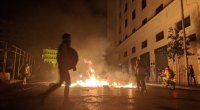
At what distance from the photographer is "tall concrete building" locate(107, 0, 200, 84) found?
Answer: 18156mm

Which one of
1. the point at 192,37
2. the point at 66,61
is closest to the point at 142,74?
the point at 66,61

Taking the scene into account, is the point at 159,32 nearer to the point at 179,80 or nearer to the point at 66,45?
the point at 179,80

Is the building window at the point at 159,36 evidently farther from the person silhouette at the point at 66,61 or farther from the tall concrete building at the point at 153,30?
the person silhouette at the point at 66,61

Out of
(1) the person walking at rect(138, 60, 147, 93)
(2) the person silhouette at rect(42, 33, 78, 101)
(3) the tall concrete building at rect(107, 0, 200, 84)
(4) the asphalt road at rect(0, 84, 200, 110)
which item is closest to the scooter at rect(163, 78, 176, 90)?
(3) the tall concrete building at rect(107, 0, 200, 84)

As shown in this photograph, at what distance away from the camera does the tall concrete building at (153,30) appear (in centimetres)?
1816

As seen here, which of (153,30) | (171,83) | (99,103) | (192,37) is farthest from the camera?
(153,30)

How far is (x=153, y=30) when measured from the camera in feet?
86.4

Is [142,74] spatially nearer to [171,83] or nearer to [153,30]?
[171,83]

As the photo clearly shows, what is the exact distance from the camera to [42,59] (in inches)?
1497

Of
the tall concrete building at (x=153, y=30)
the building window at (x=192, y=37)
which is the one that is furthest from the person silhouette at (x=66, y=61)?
the building window at (x=192, y=37)

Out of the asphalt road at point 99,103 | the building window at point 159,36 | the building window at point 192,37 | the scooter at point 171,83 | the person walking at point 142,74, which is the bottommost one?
the asphalt road at point 99,103

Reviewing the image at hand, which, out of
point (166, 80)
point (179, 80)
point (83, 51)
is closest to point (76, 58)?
point (166, 80)

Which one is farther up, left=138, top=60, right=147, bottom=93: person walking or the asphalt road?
left=138, top=60, right=147, bottom=93: person walking

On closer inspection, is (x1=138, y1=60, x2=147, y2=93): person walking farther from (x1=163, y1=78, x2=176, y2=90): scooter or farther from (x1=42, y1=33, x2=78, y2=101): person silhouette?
(x1=42, y1=33, x2=78, y2=101): person silhouette
